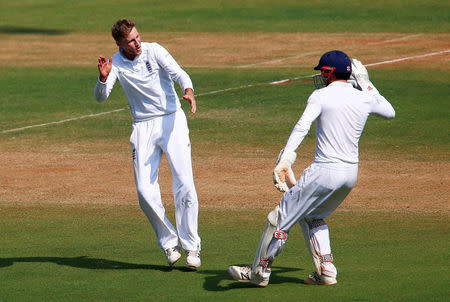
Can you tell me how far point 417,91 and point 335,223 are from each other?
10.8m

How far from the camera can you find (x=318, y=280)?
7.94 metres

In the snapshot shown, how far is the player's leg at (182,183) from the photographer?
29.0 ft

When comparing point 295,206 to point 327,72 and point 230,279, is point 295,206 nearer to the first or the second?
point 230,279

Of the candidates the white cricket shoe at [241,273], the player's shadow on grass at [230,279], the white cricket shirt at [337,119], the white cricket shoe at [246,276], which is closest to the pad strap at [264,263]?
the white cricket shoe at [246,276]

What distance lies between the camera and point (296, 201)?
768 cm

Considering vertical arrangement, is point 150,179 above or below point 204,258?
above

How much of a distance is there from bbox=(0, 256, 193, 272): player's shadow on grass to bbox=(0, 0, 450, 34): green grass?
72.4ft

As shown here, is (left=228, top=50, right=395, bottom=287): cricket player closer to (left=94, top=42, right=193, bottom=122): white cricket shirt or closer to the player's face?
(left=94, top=42, right=193, bottom=122): white cricket shirt

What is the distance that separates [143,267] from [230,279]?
1087 mm

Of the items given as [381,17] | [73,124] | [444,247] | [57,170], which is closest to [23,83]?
[73,124]

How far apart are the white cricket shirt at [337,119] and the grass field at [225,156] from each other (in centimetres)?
118

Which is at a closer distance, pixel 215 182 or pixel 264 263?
pixel 264 263

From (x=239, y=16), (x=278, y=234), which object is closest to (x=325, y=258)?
(x=278, y=234)

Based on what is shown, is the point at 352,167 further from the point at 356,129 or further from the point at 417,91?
the point at 417,91
